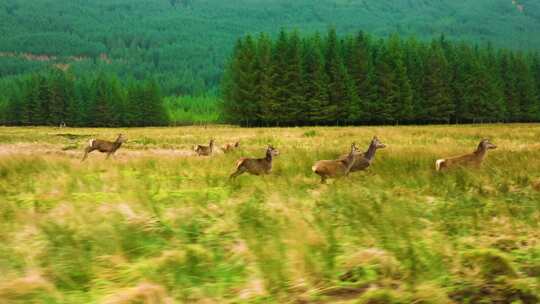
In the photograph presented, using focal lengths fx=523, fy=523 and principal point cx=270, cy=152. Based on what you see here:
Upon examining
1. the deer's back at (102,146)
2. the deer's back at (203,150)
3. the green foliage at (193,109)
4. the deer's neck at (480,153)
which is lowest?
the deer's back at (203,150)

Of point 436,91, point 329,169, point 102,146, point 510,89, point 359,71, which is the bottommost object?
point 102,146

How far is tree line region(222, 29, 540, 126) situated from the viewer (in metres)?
62.1

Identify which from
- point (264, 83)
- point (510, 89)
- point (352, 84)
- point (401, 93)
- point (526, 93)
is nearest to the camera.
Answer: point (264, 83)

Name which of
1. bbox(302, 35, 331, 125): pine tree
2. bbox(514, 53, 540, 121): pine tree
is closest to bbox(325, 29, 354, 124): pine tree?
bbox(302, 35, 331, 125): pine tree

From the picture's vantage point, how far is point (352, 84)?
6269cm

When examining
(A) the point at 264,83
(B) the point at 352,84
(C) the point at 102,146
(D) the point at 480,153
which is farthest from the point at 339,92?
(D) the point at 480,153

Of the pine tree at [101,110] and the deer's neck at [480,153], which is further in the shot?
the pine tree at [101,110]

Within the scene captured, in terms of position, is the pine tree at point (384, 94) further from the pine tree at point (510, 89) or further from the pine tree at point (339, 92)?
the pine tree at point (510, 89)

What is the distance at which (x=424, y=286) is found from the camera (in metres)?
3.35

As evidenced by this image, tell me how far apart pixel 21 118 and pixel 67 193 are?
8996 centimetres

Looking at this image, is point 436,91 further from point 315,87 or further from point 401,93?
point 315,87

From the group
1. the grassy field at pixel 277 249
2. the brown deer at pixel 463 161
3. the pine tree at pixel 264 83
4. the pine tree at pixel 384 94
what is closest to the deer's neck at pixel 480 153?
the brown deer at pixel 463 161

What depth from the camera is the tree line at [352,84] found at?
62.1 meters

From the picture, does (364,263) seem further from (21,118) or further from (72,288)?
(21,118)
